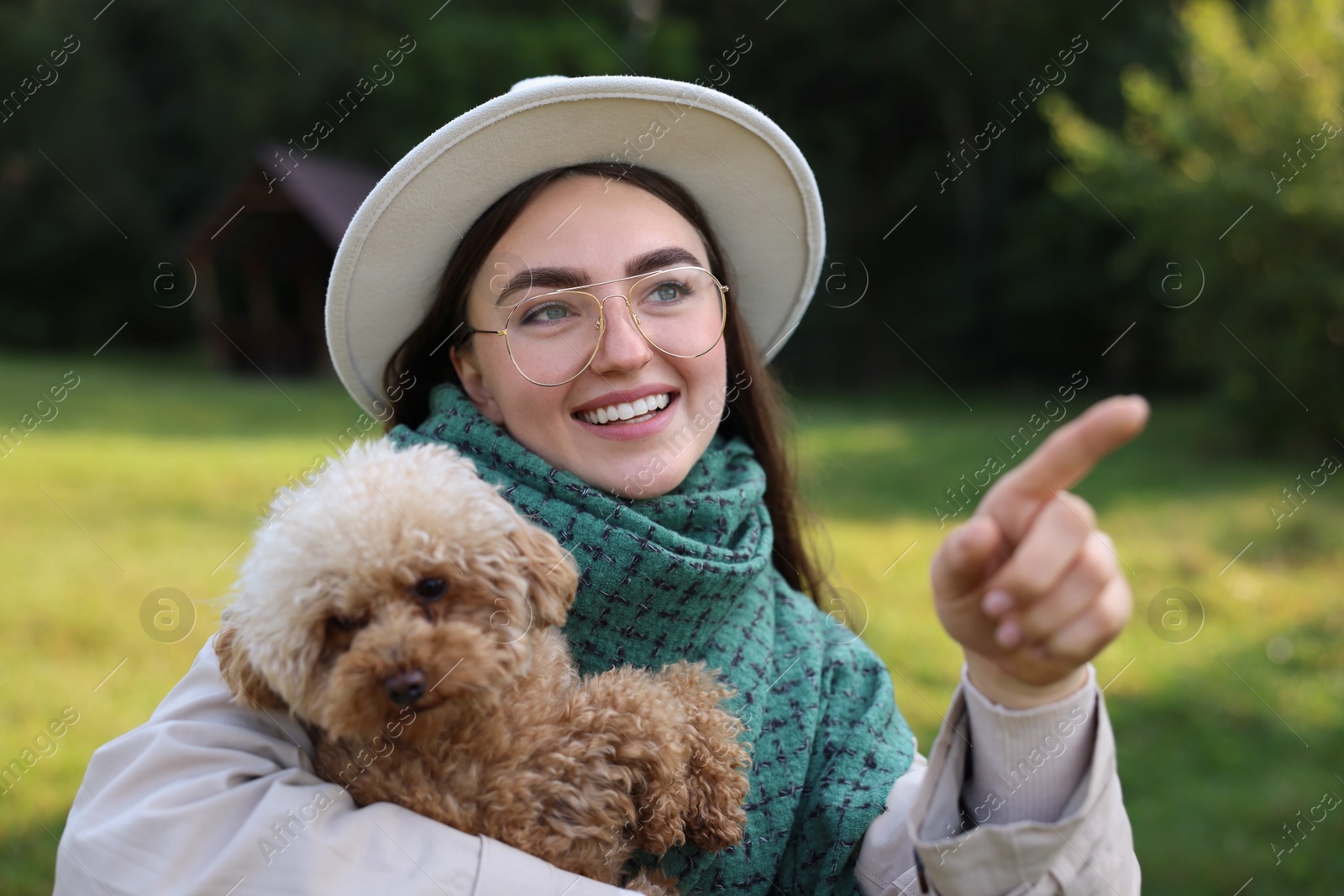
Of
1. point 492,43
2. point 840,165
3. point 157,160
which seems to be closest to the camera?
point 492,43

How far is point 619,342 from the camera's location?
2.24m

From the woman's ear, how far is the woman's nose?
0.36 meters

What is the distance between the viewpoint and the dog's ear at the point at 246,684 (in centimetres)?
182

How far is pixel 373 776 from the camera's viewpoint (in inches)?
71.8

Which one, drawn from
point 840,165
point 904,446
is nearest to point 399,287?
point 904,446

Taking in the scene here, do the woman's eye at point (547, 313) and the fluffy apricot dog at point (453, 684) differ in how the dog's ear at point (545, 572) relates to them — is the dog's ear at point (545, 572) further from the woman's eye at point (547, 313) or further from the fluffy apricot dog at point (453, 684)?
the woman's eye at point (547, 313)

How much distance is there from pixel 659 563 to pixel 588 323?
1.79ft

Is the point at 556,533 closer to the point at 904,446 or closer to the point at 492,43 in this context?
the point at 904,446

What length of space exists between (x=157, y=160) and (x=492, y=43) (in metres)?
14.2

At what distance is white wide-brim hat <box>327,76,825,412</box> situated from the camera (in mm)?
2271

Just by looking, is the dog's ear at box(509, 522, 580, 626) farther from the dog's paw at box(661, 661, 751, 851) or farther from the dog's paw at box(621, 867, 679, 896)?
the dog's paw at box(621, 867, 679, 896)

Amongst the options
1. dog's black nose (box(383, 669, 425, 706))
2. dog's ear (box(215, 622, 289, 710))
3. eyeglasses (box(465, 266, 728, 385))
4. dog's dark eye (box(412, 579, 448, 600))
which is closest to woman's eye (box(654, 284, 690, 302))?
eyeglasses (box(465, 266, 728, 385))

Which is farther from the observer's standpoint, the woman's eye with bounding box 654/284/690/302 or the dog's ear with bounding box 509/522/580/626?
the woman's eye with bounding box 654/284/690/302

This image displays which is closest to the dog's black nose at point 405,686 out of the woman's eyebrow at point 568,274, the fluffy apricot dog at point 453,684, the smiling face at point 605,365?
the fluffy apricot dog at point 453,684
